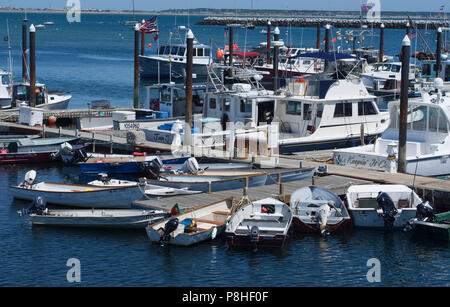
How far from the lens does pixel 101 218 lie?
21.2 metres

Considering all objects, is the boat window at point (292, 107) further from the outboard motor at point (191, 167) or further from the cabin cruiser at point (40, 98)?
the cabin cruiser at point (40, 98)

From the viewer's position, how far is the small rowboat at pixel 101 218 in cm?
2075

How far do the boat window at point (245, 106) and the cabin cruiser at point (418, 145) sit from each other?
4717 millimetres

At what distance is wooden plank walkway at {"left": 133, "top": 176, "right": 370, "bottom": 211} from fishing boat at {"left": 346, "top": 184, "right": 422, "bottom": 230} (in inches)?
33.5

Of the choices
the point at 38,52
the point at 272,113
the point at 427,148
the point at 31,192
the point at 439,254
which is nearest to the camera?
the point at 439,254

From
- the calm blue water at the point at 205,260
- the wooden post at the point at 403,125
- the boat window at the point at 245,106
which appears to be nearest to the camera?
the calm blue water at the point at 205,260

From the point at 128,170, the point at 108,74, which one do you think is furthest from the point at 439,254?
the point at 108,74

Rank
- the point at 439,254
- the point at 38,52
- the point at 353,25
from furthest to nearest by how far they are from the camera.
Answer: the point at 353,25, the point at 38,52, the point at 439,254

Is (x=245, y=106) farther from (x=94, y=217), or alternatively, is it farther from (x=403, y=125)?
(x=94, y=217)

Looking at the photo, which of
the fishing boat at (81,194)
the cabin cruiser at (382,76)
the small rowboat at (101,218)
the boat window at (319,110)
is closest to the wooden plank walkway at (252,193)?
the small rowboat at (101,218)

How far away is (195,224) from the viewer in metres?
20.1

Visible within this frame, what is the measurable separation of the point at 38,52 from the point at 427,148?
89.5 meters
